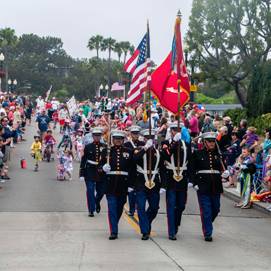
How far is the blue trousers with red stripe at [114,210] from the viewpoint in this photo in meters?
12.0

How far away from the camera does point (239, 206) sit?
57.0 ft

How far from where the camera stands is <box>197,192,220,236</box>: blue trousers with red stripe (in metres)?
12.1

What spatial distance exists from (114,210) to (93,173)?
2.74m

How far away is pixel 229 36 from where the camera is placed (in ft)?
151

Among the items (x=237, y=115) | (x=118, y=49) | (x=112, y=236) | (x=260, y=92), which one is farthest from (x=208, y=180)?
(x=118, y=49)

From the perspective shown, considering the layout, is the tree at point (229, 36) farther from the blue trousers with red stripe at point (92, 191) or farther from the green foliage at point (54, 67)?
the green foliage at point (54, 67)

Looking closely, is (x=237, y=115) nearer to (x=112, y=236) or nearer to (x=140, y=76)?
(x=140, y=76)

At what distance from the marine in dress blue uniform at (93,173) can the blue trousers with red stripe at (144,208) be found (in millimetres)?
2485

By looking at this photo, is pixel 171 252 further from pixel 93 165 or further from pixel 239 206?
pixel 239 206

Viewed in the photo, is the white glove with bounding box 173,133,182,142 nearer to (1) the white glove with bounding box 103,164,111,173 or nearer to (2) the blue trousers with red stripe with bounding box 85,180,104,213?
(1) the white glove with bounding box 103,164,111,173

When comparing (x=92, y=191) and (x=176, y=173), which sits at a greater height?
(x=176, y=173)

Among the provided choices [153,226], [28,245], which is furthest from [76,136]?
[28,245]

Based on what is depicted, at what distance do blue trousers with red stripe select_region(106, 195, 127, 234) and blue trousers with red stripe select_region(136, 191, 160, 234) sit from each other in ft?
1.23

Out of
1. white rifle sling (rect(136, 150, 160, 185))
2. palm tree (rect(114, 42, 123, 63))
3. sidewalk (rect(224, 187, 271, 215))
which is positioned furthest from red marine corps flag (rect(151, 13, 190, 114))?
palm tree (rect(114, 42, 123, 63))
